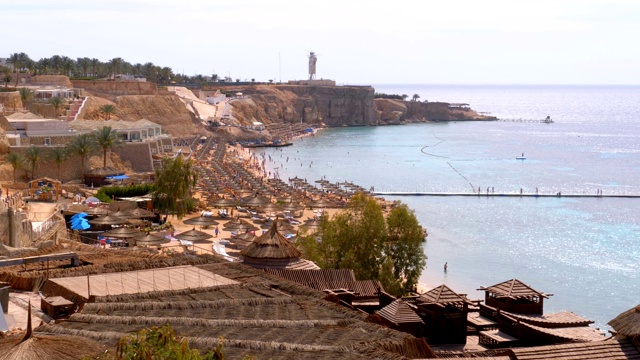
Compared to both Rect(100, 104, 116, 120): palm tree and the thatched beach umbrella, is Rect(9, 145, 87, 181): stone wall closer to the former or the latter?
the thatched beach umbrella

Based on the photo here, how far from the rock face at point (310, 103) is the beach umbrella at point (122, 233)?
361ft

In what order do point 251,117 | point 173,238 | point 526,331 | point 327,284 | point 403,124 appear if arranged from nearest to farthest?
point 526,331 → point 327,284 → point 173,238 → point 251,117 → point 403,124

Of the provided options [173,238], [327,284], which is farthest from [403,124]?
[327,284]

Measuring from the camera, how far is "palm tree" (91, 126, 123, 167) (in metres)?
53.0

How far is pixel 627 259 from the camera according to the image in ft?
153

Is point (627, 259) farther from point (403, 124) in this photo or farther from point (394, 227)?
point (403, 124)

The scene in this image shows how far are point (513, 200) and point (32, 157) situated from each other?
131ft

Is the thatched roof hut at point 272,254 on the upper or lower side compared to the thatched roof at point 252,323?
lower

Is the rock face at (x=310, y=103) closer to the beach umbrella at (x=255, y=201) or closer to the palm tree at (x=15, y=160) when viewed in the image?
the beach umbrella at (x=255, y=201)

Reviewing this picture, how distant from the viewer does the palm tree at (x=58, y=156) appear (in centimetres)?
5072

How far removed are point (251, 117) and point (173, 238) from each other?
105m

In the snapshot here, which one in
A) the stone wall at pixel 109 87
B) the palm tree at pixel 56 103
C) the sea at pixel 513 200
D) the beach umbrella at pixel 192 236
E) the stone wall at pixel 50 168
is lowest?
the sea at pixel 513 200

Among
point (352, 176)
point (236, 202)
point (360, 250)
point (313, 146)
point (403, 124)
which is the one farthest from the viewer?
point (403, 124)

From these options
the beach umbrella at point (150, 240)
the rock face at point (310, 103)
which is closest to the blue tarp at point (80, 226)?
the beach umbrella at point (150, 240)
